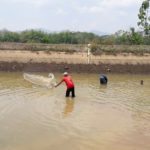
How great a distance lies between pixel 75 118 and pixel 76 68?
16296 mm

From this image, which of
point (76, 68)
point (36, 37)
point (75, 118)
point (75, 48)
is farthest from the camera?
point (36, 37)

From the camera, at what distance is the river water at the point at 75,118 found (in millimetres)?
11756

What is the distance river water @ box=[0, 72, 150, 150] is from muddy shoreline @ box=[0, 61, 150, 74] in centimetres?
638

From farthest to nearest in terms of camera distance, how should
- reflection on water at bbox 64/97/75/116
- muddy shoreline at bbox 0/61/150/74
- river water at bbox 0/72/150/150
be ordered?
muddy shoreline at bbox 0/61/150/74 < reflection on water at bbox 64/97/75/116 < river water at bbox 0/72/150/150

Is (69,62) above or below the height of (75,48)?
below

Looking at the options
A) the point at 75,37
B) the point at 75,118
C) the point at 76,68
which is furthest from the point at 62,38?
the point at 75,118

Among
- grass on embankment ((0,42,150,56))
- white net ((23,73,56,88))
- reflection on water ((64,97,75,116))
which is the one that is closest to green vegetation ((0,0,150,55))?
grass on embankment ((0,42,150,56))

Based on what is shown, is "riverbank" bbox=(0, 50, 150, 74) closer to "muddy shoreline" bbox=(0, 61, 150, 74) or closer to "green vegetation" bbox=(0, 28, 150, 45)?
"muddy shoreline" bbox=(0, 61, 150, 74)

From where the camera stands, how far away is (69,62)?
31.6 m

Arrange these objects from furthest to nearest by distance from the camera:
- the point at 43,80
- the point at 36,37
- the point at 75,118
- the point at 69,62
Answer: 1. the point at 36,37
2. the point at 69,62
3. the point at 43,80
4. the point at 75,118

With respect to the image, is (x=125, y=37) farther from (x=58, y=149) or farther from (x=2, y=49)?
(x=58, y=149)

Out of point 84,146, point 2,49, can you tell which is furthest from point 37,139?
point 2,49

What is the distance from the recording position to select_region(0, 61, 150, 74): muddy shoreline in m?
30.2

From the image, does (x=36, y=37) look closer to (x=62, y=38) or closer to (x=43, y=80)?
(x=62, y=38)
